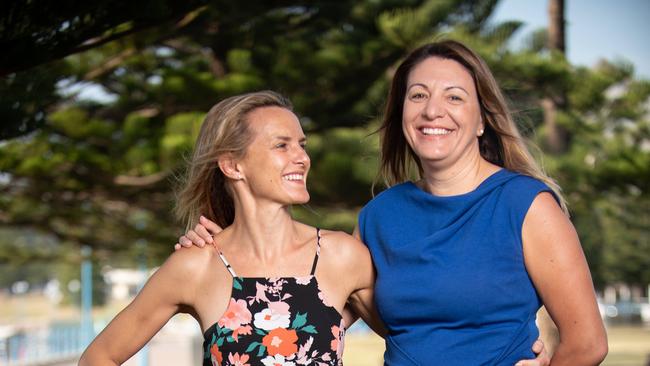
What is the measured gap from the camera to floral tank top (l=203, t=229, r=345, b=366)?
2846mm

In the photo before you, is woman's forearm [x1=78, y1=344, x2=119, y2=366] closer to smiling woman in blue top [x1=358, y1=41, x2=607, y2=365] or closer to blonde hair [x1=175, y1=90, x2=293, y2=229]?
blonde hair [x1=175, y1=90, x2=293, y2=229]

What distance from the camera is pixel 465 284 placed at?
268 centimetres

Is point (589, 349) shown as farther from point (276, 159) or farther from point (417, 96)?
point (276, 159)

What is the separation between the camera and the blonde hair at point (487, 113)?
113 inches

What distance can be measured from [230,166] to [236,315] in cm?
42

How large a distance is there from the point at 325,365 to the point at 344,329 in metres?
0.17

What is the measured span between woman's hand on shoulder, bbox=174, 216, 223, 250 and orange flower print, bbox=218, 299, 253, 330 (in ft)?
0.71

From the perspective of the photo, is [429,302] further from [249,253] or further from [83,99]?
[83,99]

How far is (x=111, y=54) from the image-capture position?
11.8 metres

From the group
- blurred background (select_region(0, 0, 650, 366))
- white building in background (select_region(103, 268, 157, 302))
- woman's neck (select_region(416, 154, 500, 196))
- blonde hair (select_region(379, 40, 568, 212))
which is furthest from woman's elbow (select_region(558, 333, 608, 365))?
white building in background (select_region(103, 268, 157, 302))

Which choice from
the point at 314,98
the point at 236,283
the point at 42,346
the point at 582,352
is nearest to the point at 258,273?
the point at 236,283

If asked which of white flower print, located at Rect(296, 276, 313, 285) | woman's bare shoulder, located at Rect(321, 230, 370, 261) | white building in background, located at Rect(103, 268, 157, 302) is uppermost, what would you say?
woman's bare shoulder, located at Rect(321, 230, 370, 261)

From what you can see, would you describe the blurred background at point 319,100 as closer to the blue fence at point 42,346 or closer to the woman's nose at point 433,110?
the blue fence at point 42,346

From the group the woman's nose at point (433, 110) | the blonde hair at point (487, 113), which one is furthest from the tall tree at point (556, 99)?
the woman's nose at point (433, 110)
